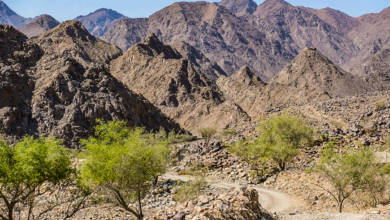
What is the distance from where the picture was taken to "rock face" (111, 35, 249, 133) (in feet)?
283

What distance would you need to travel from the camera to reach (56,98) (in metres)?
60.2

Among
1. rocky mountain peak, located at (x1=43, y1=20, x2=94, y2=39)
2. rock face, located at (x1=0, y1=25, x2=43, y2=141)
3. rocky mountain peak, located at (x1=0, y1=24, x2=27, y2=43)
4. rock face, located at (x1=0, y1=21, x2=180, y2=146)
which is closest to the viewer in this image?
rock face, located at (x1=0, y1=25, x2=43, y2=141)

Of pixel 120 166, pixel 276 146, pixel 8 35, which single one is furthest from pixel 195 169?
pixel 8 35

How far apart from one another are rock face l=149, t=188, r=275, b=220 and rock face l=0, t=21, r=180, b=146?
4413 centimetres

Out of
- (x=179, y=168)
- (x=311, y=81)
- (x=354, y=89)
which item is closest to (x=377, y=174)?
(x=179, y=168)

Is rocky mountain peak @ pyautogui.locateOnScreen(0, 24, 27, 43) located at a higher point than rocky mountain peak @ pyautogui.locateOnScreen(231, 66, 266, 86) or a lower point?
higher

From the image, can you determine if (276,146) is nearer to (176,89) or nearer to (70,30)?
(176,89)

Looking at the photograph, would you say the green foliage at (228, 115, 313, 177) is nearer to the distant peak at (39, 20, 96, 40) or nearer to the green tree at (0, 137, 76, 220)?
the green tree at (0, 137, 76, 220)

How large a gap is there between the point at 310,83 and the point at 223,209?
127577mm

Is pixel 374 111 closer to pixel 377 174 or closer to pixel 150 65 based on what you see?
pixel 377 174

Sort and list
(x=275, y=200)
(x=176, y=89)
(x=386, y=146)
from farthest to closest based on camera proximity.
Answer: (x=176, y=89), (x=386, y=146), (x=275, y=200)

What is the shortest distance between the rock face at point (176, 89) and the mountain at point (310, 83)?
19.2 metres

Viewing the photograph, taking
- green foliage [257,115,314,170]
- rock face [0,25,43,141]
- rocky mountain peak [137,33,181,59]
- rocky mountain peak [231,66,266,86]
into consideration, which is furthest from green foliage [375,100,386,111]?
rocky mountain peak [137,33,181,59]

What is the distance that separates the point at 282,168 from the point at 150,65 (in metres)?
80.2
